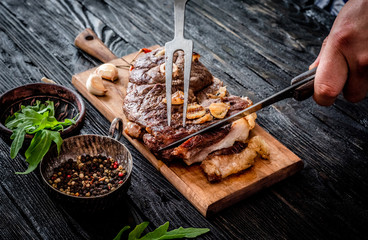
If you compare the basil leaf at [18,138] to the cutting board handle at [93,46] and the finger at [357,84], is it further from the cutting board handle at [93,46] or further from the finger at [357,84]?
the finger at [357,84]

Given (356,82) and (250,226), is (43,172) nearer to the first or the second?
(250,226)

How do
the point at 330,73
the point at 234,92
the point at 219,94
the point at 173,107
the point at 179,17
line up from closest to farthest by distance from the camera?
the point at 330,73 < the point at 179,17 < the point at 173,107 < the point at 219,94 < the point at 234,92

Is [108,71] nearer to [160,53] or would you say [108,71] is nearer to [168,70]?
[160,53]

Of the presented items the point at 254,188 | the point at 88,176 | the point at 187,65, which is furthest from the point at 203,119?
the point at 88,176

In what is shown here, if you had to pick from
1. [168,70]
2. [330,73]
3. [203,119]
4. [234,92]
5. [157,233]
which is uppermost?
[330,73]

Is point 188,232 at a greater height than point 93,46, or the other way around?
point 93,46

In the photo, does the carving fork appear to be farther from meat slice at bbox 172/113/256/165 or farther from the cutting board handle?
the cutting board handle

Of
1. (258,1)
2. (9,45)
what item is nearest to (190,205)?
(9,45)
